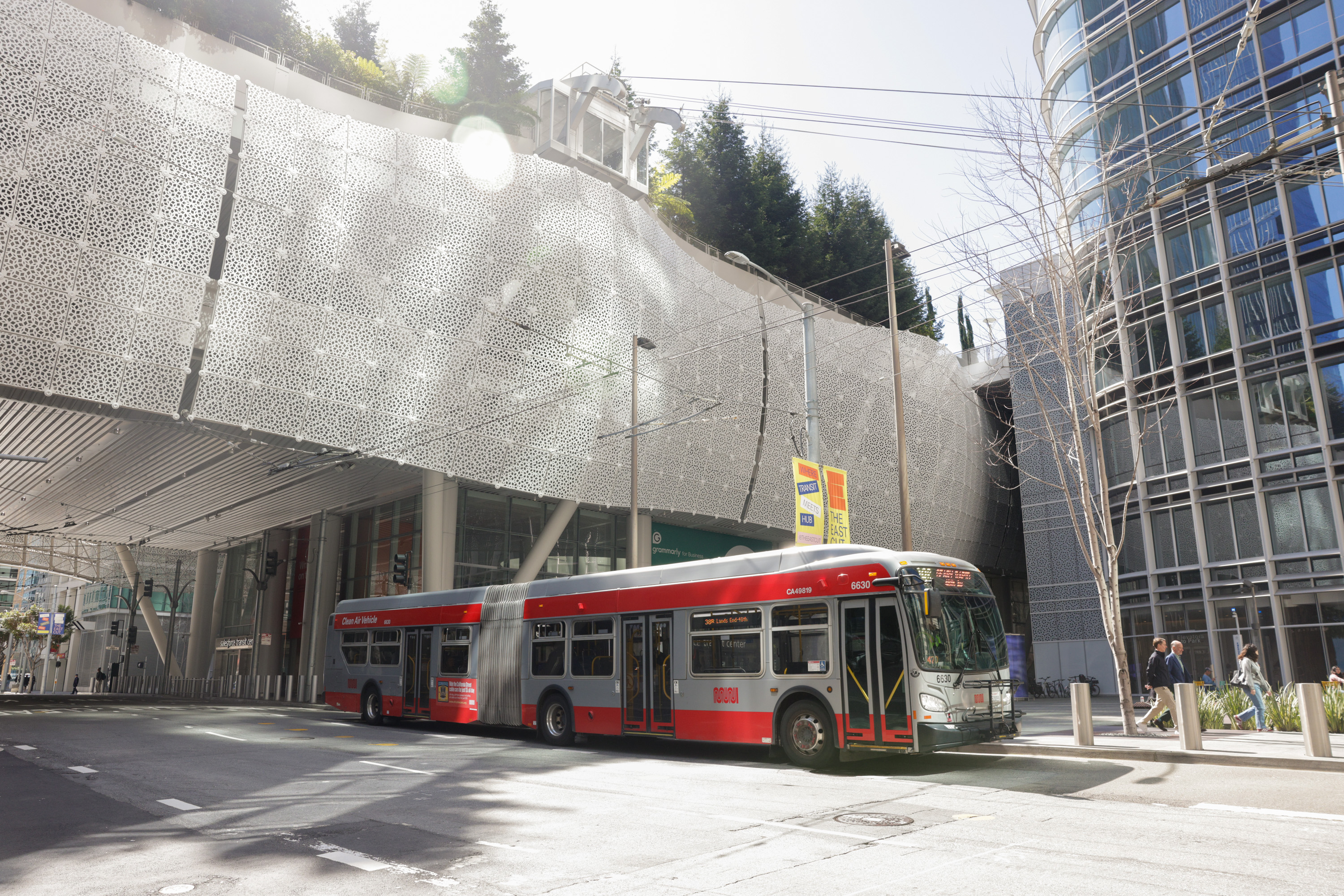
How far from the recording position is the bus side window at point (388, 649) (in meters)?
21.0

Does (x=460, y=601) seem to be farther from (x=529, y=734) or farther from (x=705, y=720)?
(x=705, y=720)

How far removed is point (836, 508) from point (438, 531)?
50.9 ft

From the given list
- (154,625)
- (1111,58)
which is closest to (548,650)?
(1111,58)

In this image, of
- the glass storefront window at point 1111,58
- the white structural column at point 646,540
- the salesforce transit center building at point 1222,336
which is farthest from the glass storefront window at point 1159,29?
the white structural column at point 646,540

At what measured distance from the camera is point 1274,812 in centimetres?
838

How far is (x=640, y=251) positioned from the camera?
108 ft

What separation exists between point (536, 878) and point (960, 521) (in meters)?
45.1

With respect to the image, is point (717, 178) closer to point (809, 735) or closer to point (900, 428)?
point (900, 428)

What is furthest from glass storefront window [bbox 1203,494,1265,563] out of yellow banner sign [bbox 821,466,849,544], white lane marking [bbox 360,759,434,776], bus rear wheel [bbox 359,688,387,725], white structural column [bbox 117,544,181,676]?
white structural column [bbox 117,544,181,676]

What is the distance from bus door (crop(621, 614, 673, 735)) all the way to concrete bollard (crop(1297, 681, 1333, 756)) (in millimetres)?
8872

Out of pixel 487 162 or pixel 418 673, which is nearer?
pixel 418 673

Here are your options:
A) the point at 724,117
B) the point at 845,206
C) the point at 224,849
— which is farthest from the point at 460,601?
the point at 845,206

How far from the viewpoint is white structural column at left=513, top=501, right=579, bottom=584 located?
105ft

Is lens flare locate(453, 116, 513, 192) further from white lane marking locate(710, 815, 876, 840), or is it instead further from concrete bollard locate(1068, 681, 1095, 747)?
white lane marking locate(710, 815, 876, 840)
